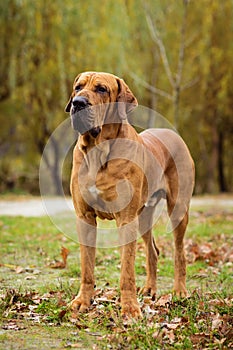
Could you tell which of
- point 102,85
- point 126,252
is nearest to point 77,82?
point 102,85

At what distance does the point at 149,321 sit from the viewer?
13.5ft

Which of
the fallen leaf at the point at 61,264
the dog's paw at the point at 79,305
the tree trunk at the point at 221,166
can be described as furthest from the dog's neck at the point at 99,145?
the tree trunk at the point at 221,166

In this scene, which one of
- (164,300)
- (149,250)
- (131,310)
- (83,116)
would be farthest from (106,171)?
(149,250)

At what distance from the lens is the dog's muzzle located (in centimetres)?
419

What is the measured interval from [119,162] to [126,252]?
0.70m

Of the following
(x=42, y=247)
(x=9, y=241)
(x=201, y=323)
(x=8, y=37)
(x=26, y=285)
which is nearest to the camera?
(x=201, y=323)

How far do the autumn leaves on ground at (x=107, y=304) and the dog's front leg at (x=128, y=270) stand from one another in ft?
0.37

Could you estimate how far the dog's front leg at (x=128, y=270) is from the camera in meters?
4.38

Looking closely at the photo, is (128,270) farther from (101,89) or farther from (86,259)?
(101,89)

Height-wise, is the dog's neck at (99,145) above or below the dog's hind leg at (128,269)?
above

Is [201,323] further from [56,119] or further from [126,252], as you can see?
[56,119]

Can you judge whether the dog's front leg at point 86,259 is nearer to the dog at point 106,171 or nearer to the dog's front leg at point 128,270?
the dog at point 106,171

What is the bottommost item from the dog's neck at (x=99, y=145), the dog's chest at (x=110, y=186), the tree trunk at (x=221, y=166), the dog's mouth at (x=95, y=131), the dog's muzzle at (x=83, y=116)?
the tree trunk at (x=221, y=166)

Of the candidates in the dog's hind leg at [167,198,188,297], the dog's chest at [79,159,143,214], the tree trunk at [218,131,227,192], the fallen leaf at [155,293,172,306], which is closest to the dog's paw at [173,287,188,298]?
the dog's hind leg at [167,198,188,297]
